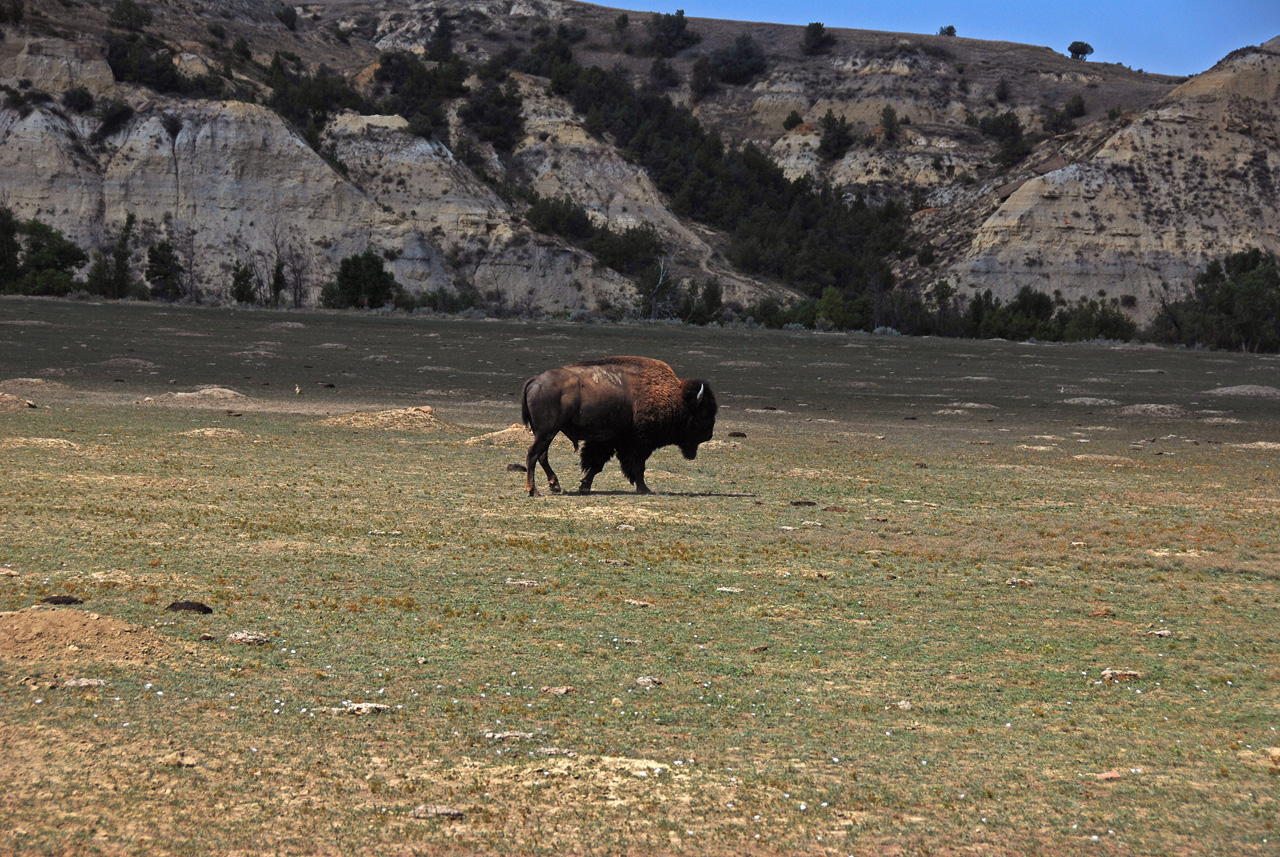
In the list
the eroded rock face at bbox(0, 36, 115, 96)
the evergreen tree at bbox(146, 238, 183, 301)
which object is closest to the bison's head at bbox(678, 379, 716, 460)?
the evergreen tree at bbox(146, 238, 183, 301)

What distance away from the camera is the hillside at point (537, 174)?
288 ft

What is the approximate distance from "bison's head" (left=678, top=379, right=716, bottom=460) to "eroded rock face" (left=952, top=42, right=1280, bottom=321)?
86.7m

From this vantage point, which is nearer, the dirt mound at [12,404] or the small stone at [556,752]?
the small stone at [556,752]

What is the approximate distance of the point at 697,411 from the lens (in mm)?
16609

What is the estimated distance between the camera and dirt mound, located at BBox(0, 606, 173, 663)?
7.50m

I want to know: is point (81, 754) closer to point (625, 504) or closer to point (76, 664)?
point (76, 664)

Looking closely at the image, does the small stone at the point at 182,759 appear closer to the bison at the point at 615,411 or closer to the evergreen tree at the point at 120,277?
the bison at the point at 615,411

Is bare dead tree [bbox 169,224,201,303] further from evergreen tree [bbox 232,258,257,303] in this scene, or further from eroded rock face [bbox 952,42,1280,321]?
eroded rock face [bbox 952,42,1280,321]

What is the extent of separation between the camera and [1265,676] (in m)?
8.15

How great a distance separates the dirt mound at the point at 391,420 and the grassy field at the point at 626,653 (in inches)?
98.0

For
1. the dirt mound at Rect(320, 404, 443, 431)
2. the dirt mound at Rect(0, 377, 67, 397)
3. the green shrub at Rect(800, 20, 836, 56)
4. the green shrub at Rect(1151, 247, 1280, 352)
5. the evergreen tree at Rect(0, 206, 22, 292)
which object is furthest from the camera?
the green shrub at Rect(800, 20, 836, 56)

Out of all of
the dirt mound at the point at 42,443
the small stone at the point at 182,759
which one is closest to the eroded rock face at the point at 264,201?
the dirt mound at the point at 42,443

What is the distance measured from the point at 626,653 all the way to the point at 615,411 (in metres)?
7.85

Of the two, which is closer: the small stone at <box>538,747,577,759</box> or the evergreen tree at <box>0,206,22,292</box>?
the small stone at <box>538,747,577,759</box>
